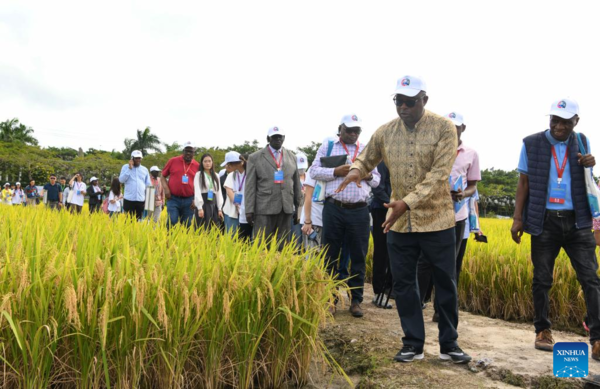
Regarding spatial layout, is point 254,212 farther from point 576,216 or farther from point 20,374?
point 20,374

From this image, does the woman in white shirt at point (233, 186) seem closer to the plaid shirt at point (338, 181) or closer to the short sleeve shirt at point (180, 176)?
the short sleeve shirt at point (180, 176)

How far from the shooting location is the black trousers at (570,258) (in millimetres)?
3526

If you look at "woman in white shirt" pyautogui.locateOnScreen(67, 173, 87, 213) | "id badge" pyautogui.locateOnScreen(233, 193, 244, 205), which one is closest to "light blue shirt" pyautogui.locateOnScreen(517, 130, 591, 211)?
"id badge" pyautogui.locateOnScreen(233, 193, 244, 205)

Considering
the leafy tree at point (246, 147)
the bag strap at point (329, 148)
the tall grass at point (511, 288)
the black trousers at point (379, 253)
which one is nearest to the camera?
the bag strap at point (329, 148)

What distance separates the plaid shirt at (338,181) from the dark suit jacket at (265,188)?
2.15 feet

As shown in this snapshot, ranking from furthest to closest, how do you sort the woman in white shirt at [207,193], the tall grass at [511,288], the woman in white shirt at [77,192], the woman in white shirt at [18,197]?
the woman in white shirt at [18,197], the woman in white shirt at [77,192], the woman in white shirt at [207,193], the tall grass at [511,288]

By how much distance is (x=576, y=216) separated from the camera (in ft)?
11.7

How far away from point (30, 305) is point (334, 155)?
2984 millimetres

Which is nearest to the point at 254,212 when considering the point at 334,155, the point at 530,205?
the point at 334,155

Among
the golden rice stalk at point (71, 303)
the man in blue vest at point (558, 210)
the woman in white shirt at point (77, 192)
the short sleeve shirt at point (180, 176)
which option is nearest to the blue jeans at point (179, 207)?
the short sleeve shirt at point (180, 176)

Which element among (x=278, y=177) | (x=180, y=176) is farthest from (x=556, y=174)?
(x=180, y=176)

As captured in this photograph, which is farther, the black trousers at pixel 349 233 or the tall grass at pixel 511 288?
the tall grass at pixel 511 288

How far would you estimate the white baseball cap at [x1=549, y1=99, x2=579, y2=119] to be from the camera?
11.5 ft

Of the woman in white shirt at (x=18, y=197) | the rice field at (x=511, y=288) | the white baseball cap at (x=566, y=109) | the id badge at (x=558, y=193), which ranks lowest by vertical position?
the rice field at (x=511, y=288)
